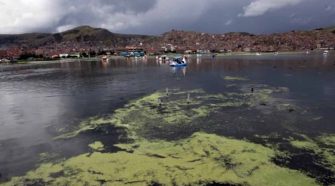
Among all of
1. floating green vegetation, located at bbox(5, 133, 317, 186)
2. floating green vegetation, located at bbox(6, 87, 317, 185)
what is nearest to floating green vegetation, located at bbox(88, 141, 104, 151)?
floating green vegetation, located at bbox(6, 87, 317, 185)

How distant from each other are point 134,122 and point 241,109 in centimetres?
1443

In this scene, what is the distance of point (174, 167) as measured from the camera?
2197cm

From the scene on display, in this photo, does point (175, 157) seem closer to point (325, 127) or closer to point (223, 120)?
point (223, 120)

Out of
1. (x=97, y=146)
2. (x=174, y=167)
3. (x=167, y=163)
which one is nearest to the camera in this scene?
(x=174, y=167)

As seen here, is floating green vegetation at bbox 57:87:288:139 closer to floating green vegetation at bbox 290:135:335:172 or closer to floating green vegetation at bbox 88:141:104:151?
floating green vegetation at bbox 88:141:104:151

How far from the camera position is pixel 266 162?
22547 mm

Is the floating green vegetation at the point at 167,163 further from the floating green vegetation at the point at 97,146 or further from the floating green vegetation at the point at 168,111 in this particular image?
the floating green vegetation at the point at 168,111

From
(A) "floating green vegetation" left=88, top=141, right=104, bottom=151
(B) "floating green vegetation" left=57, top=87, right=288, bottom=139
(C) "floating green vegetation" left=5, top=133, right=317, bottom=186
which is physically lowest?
(A) "floating green vegetation" left=88, top=141, right=104, bottom=151

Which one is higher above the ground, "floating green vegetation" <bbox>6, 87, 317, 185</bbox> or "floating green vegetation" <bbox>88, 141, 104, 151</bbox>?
"floating green vegetation" <bbox>6, 87, 317, 185</bbox>

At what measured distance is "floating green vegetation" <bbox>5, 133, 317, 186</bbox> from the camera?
65.8 ft

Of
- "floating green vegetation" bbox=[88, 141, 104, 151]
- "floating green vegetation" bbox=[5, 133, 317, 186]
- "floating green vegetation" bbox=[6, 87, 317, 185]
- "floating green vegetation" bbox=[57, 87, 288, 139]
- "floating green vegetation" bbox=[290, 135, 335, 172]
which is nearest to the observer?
"floating green vegetation" bbox=[5, 133, 317, 186]

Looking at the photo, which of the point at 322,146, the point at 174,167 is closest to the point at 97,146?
the point at 174,167

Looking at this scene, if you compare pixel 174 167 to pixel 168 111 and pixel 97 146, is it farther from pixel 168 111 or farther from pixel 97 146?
pixel 168 111

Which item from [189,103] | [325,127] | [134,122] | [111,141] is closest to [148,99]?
[189,103]
